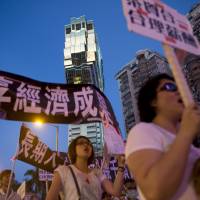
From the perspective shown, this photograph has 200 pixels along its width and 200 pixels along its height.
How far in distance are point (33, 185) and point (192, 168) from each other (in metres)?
51.8

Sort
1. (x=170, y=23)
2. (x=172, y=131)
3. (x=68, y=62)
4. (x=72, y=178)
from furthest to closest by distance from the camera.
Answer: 1. (x=68, y=62)
2. (x=72, y=178)
3. (x=170, y=23)
4. (x=172, y=131)

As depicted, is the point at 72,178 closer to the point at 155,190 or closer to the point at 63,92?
the point at 155,190

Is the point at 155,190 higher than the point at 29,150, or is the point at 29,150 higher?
the point at 29,150

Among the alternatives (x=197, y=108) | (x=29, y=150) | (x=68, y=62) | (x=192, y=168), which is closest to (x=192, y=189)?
(x=192, y=168)

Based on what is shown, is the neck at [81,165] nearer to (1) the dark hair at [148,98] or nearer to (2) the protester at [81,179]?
(2) the protester at [81,179]

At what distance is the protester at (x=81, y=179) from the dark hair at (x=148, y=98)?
1356 mm

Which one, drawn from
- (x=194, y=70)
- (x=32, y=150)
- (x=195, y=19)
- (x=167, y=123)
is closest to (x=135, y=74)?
(x=195, y=19)

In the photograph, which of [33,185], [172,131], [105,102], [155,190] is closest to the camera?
[155,190]

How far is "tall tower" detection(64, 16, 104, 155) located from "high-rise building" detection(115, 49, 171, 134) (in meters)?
29.4

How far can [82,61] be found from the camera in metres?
136

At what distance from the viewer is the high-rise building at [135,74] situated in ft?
274

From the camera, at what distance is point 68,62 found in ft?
438

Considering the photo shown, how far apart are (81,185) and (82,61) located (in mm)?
134210

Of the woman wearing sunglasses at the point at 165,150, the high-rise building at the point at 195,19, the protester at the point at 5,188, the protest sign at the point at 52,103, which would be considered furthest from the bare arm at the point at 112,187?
the high-rise building at the point at 195,19
